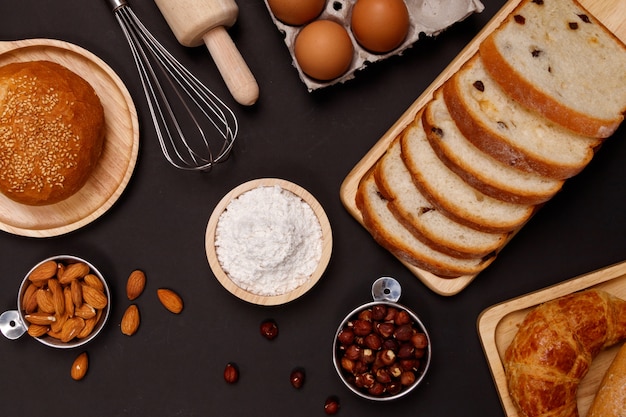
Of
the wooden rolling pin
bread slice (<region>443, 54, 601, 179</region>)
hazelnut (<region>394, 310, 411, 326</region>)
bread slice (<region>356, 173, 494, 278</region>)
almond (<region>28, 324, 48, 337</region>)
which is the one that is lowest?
almond (<region>28, 324, 48, 337</region>)

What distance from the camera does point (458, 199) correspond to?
4.46 ft

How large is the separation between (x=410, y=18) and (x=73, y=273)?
98 centimetres

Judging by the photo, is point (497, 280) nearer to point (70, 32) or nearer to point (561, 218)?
point (561, 218)

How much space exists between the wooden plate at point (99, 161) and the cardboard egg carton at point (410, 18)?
41cm

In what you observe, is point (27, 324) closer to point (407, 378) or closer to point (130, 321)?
point (130, 321)

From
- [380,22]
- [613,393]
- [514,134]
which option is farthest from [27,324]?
[613,393]

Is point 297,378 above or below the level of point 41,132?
below

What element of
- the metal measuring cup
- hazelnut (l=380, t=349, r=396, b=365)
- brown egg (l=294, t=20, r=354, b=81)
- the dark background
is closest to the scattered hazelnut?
the dark background

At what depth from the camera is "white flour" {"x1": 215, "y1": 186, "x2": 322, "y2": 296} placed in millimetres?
1367

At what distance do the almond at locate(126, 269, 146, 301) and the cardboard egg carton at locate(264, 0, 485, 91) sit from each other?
611 mm

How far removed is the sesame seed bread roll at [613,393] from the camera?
1.32m

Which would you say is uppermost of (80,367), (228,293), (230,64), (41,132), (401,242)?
(230,64)

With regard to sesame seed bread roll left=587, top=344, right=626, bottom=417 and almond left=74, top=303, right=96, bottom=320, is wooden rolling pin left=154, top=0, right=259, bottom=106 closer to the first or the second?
almond left=74, top=303, right=96, bottom=320

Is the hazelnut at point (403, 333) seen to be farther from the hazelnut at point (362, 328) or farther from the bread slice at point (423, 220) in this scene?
the bread slice at point (423, 220)
